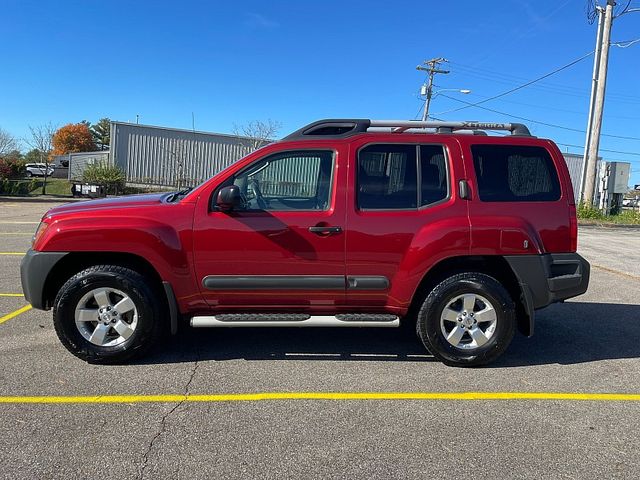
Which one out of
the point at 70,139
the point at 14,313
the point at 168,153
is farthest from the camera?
the point at 70,139

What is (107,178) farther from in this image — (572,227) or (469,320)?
(572,227)

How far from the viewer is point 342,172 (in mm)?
4230

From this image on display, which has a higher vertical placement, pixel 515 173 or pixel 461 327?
pixel 515 173

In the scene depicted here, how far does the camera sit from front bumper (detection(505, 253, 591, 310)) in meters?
4.25

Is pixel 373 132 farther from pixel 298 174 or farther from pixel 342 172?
pixel 298 174

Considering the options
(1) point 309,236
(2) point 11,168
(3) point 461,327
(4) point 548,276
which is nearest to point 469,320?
(3) point 461,327

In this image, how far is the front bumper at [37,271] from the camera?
4.11 m

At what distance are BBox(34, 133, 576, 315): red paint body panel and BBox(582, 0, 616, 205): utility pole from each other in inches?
889

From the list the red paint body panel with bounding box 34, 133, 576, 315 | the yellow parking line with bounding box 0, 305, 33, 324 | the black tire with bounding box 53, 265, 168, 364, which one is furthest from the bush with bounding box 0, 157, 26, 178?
the red paint body panel with bounding box 34, 133, 576, 315

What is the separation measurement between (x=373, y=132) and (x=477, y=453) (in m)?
2.70

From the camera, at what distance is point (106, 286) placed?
4148 mm

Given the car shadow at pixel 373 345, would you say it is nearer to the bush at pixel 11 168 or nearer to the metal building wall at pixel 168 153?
the metal building wall at pixel 168 153

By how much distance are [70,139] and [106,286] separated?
88.4 meters

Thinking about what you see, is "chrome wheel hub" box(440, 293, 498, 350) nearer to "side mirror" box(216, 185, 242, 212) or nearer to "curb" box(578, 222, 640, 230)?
"side mirror" box(216, 185, 242, 212)
